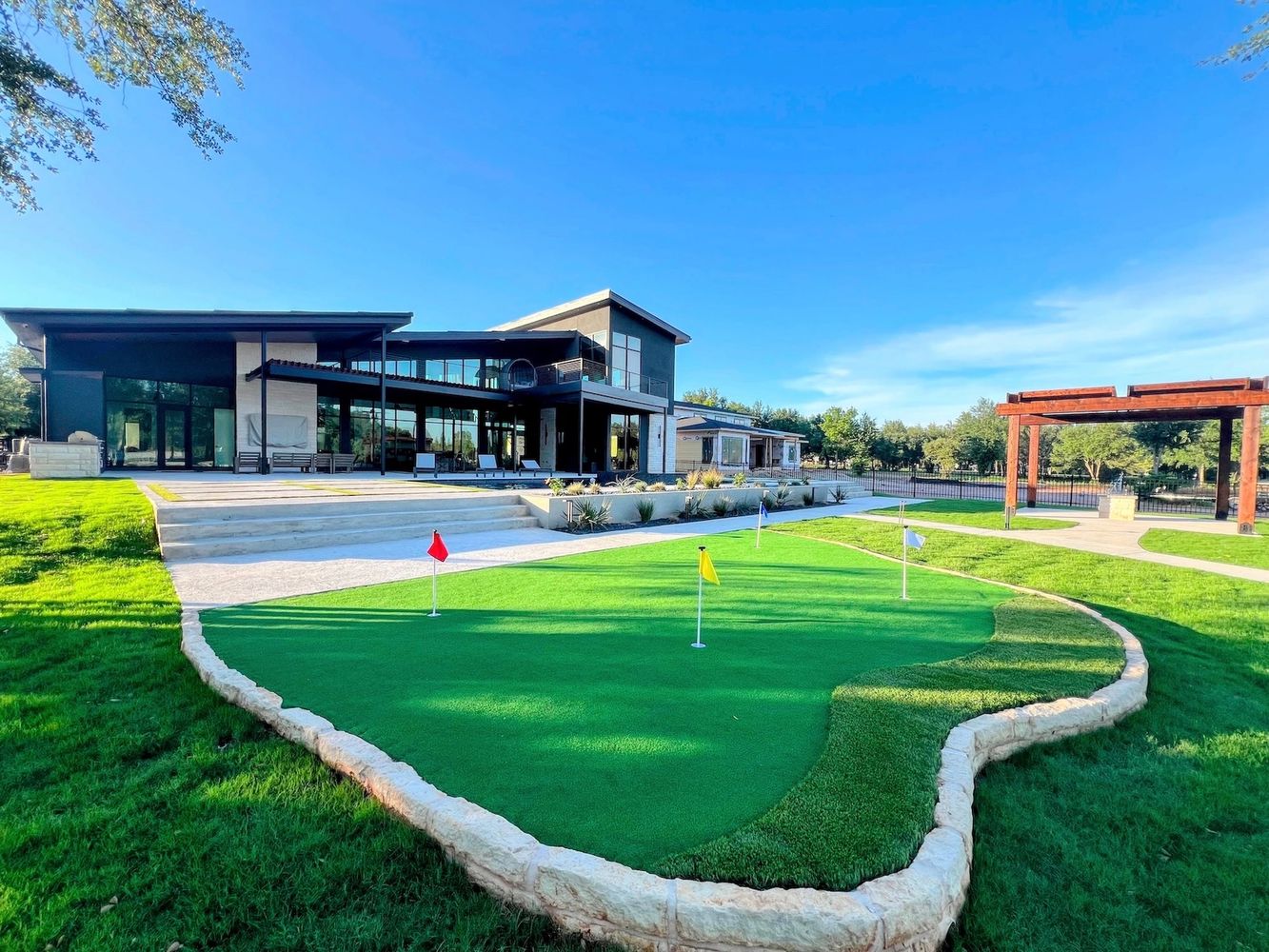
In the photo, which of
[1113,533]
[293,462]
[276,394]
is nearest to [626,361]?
[276,394]

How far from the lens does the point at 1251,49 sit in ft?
23.6

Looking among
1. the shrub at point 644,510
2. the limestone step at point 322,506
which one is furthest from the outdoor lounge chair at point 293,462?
the shrub at point 644,510

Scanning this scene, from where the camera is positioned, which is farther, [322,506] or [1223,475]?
[1223,475]

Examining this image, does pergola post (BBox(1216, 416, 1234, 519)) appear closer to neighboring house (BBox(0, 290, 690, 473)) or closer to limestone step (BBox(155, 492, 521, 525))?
neighboring house (BBox(0, 290, 690, 473))

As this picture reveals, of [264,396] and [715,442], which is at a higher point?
[264,396]

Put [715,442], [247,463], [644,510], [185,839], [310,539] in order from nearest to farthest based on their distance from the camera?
[185,839], [310,539], [644,510], [247,463], [715,442]

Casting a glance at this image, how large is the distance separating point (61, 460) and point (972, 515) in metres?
24.9

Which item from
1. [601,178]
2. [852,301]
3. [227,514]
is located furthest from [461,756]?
[852,301]

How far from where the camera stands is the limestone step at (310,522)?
25.5ft

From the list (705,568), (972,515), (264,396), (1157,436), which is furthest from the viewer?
(1157,436)

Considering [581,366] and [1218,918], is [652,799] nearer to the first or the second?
[1218,918]

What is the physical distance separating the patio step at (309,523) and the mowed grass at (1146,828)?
9203mm

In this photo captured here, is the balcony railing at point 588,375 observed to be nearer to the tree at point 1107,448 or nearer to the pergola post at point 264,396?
the pergola post at point 264,396

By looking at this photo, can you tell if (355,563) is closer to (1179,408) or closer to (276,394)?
(276,394)
